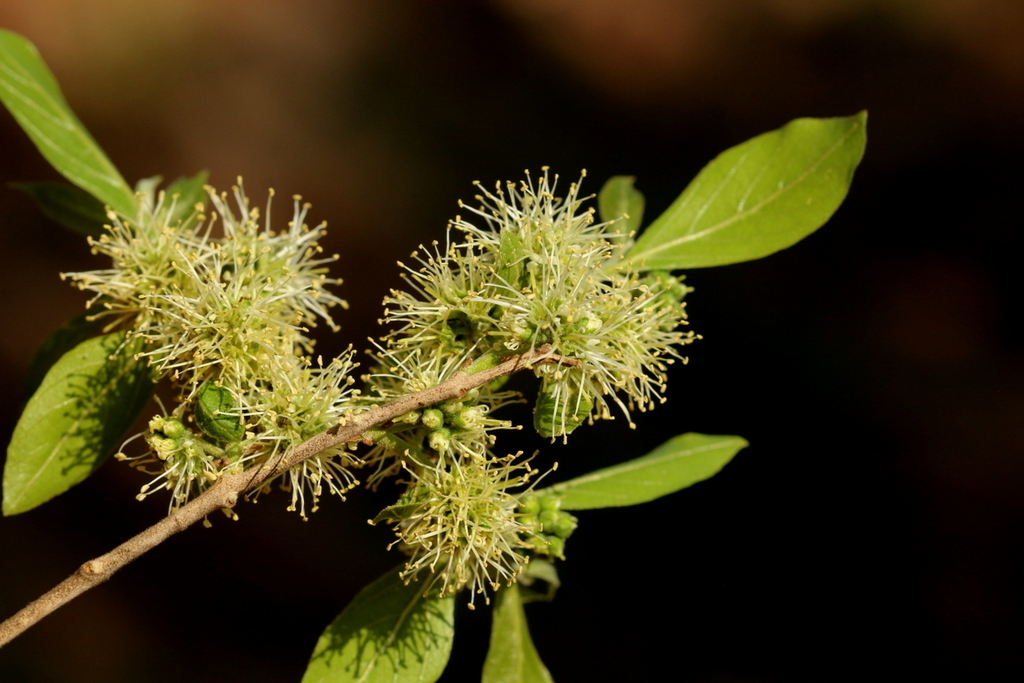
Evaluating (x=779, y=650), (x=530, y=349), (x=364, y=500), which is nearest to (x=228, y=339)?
(x=530, y=349)

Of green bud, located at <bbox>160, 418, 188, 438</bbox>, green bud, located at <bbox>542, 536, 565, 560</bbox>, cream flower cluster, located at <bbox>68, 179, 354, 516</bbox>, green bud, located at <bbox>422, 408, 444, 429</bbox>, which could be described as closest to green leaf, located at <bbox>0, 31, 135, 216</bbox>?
cream flower cluster, located at <bbox>68, 179, 354, 516</bbox>

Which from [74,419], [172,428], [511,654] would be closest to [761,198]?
[511,654]

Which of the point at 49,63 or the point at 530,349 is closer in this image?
the point at 530,349

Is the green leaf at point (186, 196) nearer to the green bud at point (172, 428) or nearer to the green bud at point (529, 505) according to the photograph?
the green bud at point (172, 428)

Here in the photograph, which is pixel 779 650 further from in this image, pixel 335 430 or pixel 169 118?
pixel 169 118

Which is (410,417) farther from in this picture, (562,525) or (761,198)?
(761,198)
